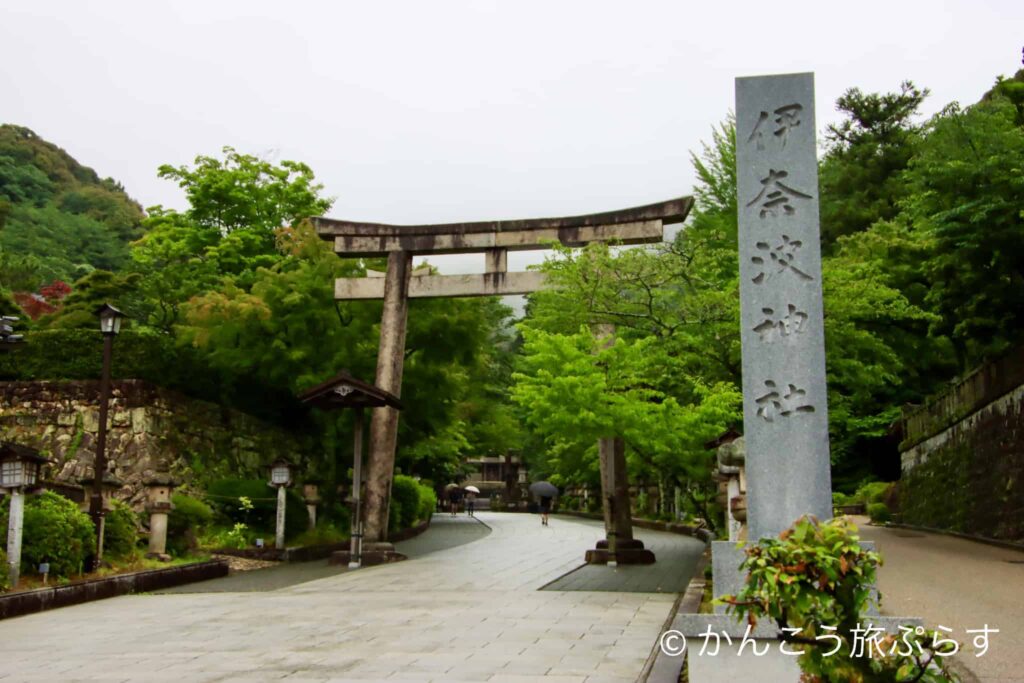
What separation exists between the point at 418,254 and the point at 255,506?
6.20 metres

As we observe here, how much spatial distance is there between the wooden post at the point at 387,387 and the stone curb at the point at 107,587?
10.4ft

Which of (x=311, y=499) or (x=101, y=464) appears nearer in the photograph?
(x=101, y=464)

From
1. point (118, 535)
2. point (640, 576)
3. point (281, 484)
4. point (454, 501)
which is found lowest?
point (454, 501)

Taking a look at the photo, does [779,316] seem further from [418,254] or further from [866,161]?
[866,161]

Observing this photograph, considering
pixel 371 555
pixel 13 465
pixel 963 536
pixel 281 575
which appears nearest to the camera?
pixel 13 465

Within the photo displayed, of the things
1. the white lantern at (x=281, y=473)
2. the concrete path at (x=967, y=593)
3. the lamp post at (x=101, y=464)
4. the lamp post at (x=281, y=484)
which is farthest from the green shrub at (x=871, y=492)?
the lamp post at (x=101, y=464)

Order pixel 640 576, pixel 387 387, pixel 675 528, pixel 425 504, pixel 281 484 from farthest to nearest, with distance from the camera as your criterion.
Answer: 1. pixel 425 504
2. pixel 675 528
3. pixel 387 387
4. pixel 281 484
5. pixel 640 576

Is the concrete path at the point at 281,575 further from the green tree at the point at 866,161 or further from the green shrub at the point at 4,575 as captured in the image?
the green tree at the point at 866,161

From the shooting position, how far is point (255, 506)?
18.3 metres

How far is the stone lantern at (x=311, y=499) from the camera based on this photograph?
62.2ft

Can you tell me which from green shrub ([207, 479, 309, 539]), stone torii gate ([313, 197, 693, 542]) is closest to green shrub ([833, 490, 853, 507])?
stone torii gate ([313, 197, 693, 542])

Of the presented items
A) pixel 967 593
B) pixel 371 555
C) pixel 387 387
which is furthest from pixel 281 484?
pixel 967 593

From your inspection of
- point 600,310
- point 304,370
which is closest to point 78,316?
point 304,370

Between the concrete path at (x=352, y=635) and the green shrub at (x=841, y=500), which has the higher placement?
the green shrub at (x=841, y=500)
